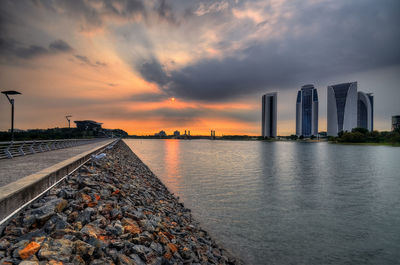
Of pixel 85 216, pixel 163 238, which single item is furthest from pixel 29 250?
pixel 163 238

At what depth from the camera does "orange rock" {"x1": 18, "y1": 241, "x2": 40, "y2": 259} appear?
3523mm

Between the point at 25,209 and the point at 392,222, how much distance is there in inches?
634

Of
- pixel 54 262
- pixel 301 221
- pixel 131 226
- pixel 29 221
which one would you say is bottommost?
pixel 301 221

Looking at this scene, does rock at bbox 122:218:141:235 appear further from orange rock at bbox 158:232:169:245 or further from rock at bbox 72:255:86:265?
rock at bbox 72:255:86:265

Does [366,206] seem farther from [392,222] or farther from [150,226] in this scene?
[150,226]

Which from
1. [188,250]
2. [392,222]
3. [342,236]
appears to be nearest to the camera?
[188,250]

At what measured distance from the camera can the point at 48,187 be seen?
Result: 266 inches

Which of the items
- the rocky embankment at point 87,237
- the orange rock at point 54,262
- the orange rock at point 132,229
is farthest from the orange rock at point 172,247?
the orange rock at point 54,262

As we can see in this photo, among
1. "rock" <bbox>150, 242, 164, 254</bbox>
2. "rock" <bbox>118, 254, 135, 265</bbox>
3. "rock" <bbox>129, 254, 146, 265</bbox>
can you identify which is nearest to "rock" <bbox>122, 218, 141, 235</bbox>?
"rock" <bbox>150, 242, 164, 254</bbox>

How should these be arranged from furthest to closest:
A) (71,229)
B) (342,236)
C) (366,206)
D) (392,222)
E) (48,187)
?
(366,206)
(392,222)
(342,236)
(48,187)
(71,229)

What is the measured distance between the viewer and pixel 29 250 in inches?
142

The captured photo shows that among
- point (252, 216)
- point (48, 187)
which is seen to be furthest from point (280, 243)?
point (48, 187)

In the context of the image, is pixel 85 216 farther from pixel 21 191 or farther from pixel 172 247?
pixel 172 247

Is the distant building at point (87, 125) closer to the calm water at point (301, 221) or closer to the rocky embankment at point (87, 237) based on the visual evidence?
the calm water at point (301, 221)
